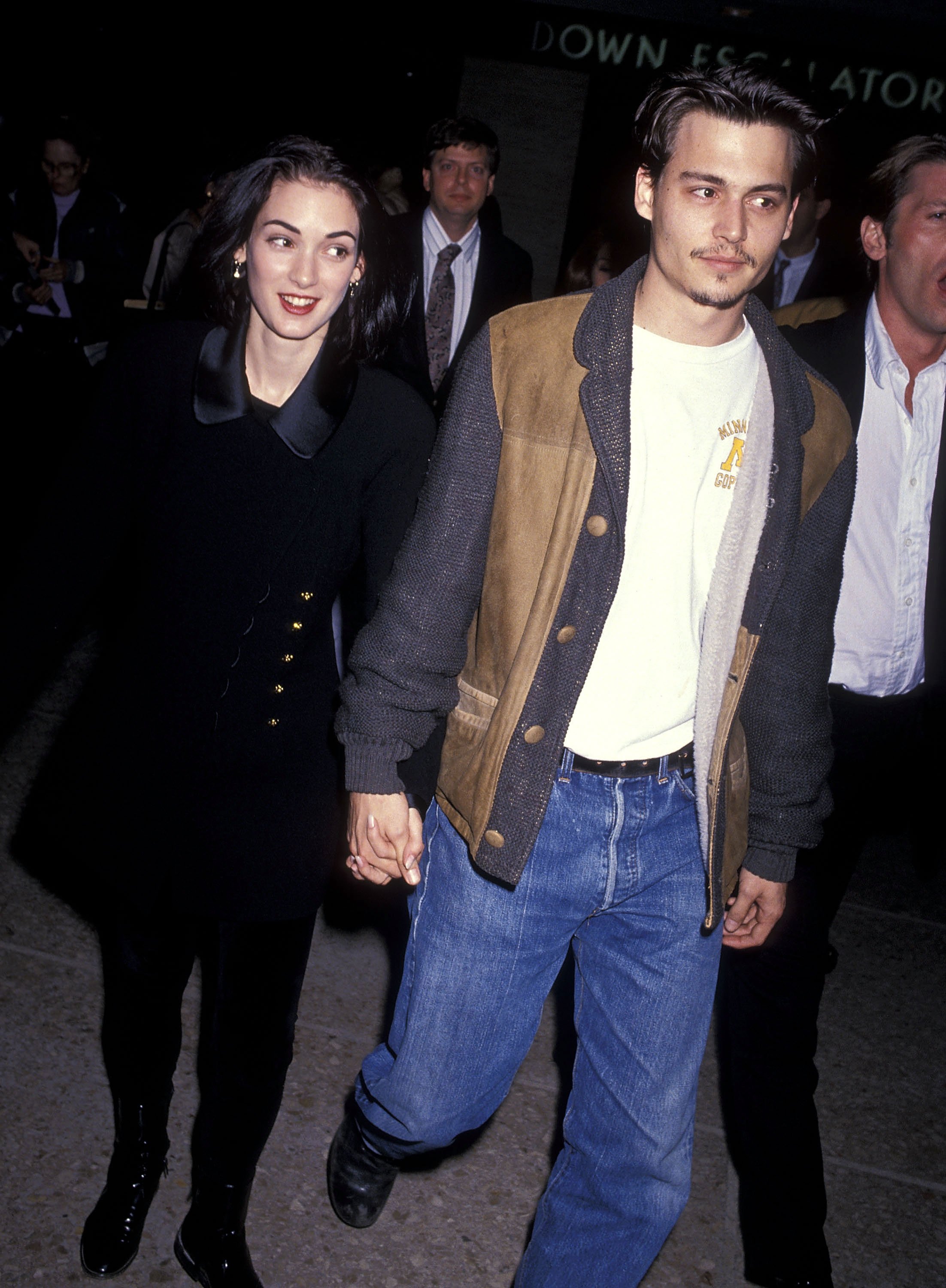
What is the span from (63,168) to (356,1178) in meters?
6.84

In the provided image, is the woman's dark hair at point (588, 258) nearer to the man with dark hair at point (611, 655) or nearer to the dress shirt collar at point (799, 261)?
the dress shirt collar at point (799, 261)

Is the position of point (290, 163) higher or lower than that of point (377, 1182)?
higher

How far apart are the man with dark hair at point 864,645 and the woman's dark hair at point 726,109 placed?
63 cm

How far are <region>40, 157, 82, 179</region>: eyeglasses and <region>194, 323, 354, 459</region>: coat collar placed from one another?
5.96 meters

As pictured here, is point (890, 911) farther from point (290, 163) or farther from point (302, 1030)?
point (290, 163)

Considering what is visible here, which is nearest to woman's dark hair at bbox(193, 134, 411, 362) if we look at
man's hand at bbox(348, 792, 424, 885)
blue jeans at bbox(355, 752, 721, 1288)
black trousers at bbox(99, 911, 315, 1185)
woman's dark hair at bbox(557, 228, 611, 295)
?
man's hand at bbox(348, 792, 424, 885)

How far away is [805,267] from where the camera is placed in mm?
6844

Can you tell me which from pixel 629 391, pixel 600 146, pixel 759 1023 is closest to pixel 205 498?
pixel 629 391

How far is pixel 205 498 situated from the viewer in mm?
2301

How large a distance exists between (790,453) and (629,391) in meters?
0.36

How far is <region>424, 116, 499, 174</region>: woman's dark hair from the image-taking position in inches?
239

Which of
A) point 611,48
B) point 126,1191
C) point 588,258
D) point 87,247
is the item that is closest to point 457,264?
point 588,258

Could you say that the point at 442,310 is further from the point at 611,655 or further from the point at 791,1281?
the point at 791,1281

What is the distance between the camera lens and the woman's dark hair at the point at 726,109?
2.10 metres
